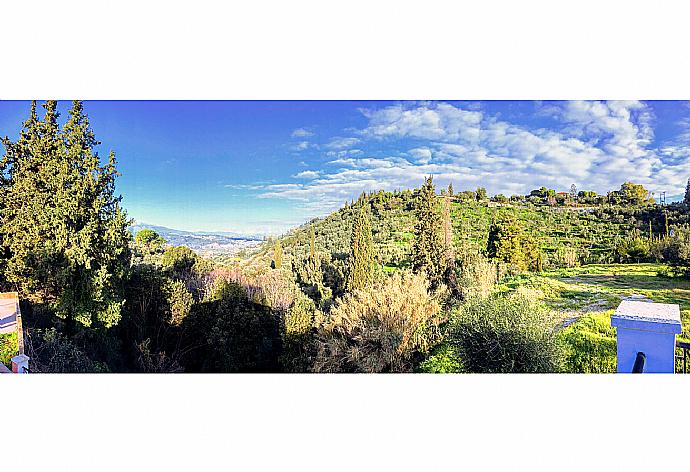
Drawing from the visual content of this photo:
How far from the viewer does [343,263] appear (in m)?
5.70

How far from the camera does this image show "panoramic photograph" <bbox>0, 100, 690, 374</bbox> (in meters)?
5.29

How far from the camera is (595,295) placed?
17.8 ft

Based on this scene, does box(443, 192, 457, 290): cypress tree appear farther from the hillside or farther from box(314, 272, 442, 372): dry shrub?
box(314, 272, 442, 372): dry shrub

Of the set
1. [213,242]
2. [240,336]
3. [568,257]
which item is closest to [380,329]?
[240,336]

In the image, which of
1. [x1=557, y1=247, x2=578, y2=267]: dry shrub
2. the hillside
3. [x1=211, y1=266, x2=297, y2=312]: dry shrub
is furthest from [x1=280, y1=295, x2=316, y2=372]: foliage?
[x1=557, y1=247, x2=578, y2=267]: dry shrub

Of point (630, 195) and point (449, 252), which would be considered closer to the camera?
point (630, 195)

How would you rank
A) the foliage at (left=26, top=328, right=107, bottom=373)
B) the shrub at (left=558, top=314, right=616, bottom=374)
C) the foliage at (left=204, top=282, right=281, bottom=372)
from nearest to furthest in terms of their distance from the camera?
the shrub at (left=558, top=314, right=616, bottom=374) < the foliage at (left=26, top=328, right=107, bottom=373) < the foliage at (left=204, top=282, right=281, bottom=372)

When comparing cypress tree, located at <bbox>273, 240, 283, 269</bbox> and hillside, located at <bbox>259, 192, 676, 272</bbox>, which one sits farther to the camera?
cypress tree, located at <bbox>273, 240, 283, 269</bbox>

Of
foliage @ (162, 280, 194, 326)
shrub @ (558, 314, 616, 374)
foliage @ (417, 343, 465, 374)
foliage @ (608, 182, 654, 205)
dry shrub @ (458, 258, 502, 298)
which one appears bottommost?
foliage @ (417, 343, 465, 374)

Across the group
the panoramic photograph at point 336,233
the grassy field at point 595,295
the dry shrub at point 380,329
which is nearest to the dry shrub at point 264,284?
the panoramic photograph at point 336,233

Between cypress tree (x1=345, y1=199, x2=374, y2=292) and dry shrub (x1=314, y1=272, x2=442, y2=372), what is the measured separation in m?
0.11

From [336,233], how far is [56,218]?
310cm

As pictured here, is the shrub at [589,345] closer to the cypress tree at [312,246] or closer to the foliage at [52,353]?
the cypress tree at [312,246]

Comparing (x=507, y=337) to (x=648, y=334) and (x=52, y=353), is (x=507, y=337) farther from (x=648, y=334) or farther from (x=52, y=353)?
(x=52, y=353)
